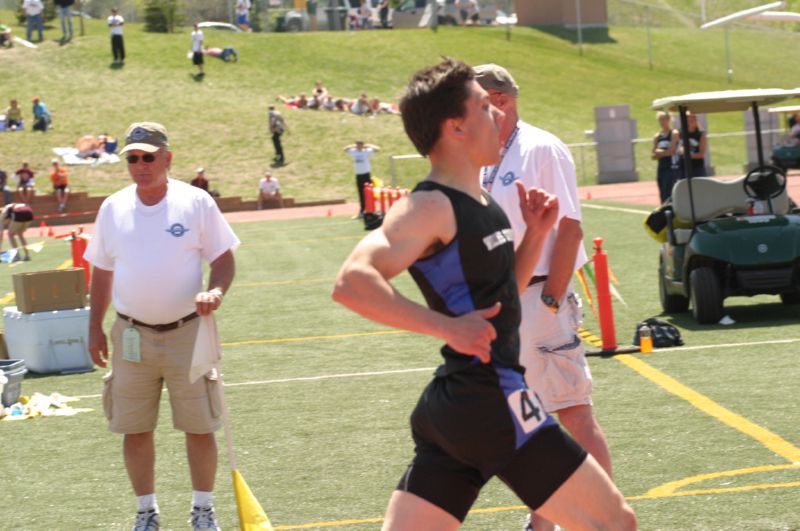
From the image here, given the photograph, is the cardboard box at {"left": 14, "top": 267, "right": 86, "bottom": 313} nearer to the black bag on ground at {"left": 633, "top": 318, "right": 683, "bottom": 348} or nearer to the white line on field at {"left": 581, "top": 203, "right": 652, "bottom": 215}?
the black bag on ground at {"left": 633, "top": 318, "right": 683, "bottom": 348}

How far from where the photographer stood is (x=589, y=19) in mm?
Result: 76625

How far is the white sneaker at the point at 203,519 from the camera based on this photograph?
6.61 metres

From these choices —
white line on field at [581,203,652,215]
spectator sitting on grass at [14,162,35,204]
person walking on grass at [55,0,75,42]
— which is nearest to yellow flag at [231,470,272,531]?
white line on field at [581,203,652,215]

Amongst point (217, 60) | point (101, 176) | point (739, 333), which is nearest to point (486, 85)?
point (739, 333)

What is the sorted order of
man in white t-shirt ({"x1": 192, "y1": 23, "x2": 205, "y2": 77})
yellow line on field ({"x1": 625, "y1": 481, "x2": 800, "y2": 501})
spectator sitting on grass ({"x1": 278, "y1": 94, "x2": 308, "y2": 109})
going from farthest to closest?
man in white t-shirt ({"x1": 192, "y1": 23, "x2": 205, "y2": 77}) < spectator sitting on grass ({"x1": 278, "y1": 94, "x2": 308, "y2": 109}) < yellow line on field ({"x1": 625, "y1": 481, "x2": 800, "y2": 501})

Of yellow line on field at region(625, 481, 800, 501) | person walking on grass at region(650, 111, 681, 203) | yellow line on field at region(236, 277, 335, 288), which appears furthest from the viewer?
person walking on grass at region(650, 111, 681, 203)

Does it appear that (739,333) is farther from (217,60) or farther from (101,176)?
(217,60)

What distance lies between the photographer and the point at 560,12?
253 ft

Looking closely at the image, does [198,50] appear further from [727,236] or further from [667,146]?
[727,236]

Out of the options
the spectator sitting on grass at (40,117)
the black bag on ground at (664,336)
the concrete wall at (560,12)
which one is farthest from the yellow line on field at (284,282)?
the concrete wall at (560,12)

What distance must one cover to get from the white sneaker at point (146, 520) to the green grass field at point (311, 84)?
38060mm

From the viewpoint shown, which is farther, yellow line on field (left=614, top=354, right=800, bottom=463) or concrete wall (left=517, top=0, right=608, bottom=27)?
concrete wall (left=517, top=0, right=608, bottom=27)

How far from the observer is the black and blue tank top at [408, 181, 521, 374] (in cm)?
405

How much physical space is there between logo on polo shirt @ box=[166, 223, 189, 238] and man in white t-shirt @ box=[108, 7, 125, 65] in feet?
177
